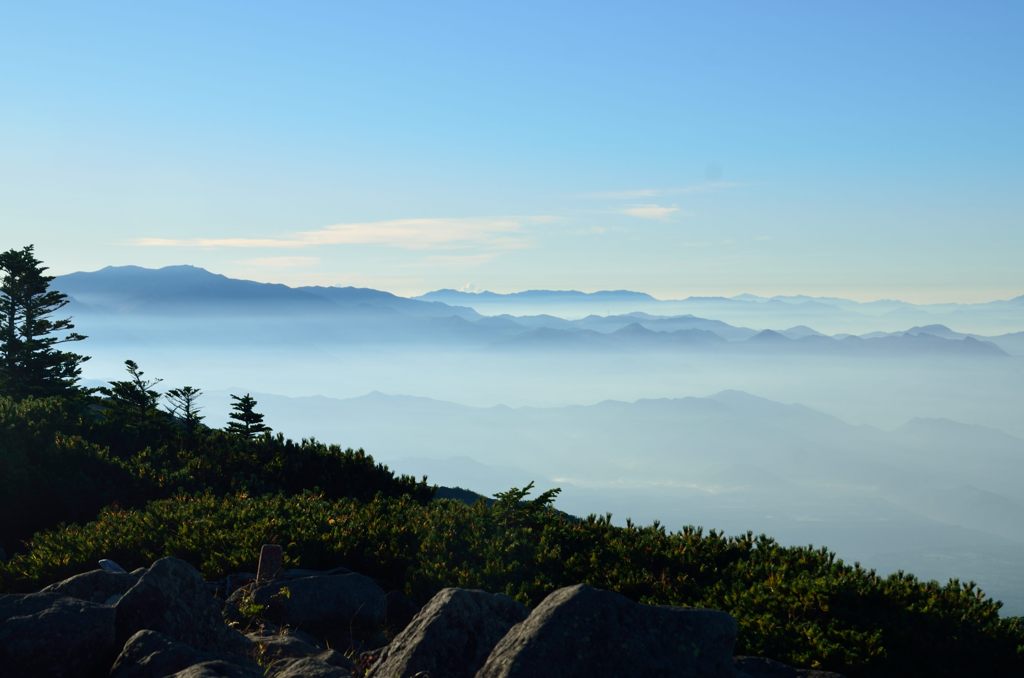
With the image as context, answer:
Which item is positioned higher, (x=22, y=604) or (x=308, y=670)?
(x=22, y=604)

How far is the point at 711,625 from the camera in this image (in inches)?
284

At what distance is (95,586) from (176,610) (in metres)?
2.23

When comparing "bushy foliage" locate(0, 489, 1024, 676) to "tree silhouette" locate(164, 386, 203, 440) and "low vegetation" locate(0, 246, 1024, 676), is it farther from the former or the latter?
"tree silhouette" locate(164, 386, 203, 440)

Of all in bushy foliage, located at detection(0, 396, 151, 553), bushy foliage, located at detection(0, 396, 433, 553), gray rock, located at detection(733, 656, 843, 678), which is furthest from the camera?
bushy foliage, located at detection(0, 396, 433, 553)

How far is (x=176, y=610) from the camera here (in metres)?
8.23

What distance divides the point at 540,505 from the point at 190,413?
1705cm

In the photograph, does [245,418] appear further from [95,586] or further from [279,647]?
[279,647]

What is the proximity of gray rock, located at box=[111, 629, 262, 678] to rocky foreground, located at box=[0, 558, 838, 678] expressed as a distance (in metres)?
0.01

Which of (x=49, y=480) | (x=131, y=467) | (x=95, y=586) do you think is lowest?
(x=49, y=480)

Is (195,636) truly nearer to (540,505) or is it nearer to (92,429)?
(540,505)

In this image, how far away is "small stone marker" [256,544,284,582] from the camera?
37.0 ft

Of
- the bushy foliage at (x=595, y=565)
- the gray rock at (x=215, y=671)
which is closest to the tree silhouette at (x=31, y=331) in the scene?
the bushy foliage at (x=595, y=565)

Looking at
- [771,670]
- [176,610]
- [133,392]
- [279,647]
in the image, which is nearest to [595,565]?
[771,670]

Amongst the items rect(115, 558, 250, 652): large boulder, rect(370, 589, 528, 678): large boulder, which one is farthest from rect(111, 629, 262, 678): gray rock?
rect(370, 589, 528, 678): large boulder
